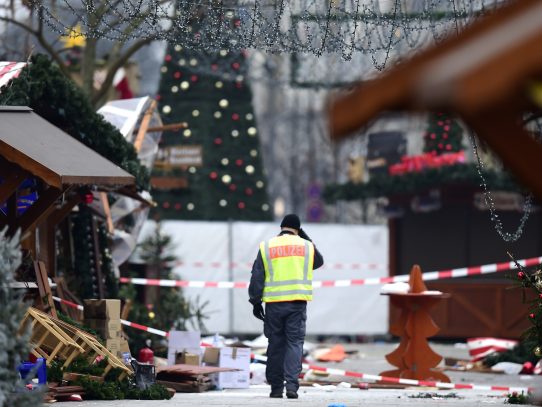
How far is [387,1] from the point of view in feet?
46.9

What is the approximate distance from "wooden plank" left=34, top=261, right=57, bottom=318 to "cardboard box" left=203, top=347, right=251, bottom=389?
6.11 feet

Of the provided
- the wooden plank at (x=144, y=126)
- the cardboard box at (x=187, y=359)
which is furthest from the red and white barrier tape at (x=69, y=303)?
the wooden plank at (x=144, y=126)

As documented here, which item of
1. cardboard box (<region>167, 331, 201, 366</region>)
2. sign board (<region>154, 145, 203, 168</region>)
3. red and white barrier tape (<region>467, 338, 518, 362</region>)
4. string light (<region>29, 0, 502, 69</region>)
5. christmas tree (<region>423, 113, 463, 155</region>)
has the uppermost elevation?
christmas tree (<region>423, 113, 463, 155</region>)

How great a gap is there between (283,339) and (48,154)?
2887mm

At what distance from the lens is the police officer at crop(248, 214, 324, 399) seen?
13.3 m

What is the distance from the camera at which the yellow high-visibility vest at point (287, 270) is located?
527 inches

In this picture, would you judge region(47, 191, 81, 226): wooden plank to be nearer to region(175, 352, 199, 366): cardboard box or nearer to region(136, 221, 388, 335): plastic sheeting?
region(175, 352, 199, 366): cardboard box

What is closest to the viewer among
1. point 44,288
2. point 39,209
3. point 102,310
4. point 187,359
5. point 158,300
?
point 39,209

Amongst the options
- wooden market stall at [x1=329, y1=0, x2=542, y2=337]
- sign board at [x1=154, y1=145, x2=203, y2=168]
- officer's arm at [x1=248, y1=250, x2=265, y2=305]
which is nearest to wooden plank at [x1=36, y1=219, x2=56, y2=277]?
officer's arm at [x1=248, y1=250, x2=265, y2=305]

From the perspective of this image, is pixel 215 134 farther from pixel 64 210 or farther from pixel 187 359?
pixel 187 359

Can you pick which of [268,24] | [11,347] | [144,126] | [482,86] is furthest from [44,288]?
[482,86]

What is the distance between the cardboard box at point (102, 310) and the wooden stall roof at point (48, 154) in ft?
5.17

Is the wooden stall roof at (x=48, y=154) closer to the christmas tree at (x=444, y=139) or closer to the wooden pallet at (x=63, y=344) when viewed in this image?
the wooden pallet at (x=63, y=344)

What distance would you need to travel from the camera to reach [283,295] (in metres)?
13.4
